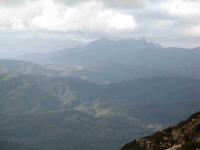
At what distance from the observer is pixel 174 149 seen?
204 feet

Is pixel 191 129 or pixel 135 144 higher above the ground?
pixel 191 129

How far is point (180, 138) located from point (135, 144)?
627 inches

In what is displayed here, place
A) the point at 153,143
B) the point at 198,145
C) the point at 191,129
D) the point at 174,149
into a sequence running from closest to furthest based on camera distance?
the point at 198,145
the point at 174,149
the point at 191,129
the point at 153,143

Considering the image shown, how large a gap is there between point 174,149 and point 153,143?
103 ft

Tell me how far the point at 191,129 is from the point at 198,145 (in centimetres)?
3121

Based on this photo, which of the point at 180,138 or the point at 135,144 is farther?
the point at 135,144

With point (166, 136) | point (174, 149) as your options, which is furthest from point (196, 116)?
point (174, 149)

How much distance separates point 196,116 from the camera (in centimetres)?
9750

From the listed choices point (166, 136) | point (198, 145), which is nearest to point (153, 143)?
point (166, 136)

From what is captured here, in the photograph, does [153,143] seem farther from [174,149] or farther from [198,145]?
[198,145]

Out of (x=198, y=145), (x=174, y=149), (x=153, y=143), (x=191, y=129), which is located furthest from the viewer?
(x=153, y=143)

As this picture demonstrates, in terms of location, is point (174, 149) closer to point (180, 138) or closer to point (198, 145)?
point (198, 145)

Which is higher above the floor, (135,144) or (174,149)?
(174,149)

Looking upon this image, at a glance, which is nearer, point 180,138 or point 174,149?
point 174,149
